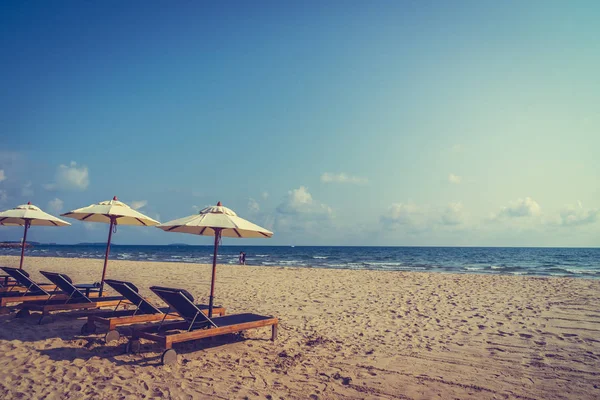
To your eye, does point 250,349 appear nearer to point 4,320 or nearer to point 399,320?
point 399,320

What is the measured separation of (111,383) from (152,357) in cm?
99

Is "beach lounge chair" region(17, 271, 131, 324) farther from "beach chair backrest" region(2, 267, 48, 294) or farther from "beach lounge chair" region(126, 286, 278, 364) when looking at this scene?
"beach lounge chair" region(126, 286, 278, 364)

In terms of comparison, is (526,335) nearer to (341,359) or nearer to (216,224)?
(341,359)

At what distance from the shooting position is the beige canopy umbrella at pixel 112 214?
774 cm

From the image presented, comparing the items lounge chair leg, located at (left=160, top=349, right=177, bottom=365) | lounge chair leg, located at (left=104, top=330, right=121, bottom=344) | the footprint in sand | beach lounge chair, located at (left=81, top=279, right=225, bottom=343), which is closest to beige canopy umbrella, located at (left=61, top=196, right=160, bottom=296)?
beach lounge chair, located at (left=81, top=279, right=225, bottom=343)

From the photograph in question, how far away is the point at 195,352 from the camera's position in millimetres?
5555

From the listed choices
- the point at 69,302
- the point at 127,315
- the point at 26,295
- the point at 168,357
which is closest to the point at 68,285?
the point at 69,302

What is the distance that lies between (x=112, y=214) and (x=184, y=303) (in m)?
3.29

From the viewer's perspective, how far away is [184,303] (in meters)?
5.42

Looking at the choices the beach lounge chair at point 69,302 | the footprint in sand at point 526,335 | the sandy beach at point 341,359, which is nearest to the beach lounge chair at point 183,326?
the sandy beach at point 341,359

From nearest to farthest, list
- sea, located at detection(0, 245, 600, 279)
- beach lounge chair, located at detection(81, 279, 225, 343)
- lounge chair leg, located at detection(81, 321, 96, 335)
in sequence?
1. beach lounge chair, located at detection(81, 279, 225, 343)
2. lounge chair leg, located at detection(81, 321, 96, 335)
3. sea, located at detection(0, 245, 600, 279)

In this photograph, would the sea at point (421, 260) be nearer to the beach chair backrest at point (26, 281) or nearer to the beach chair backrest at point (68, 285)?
the beach chair backrest at point (26, 281)

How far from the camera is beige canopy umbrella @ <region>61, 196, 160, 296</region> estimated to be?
7.74m

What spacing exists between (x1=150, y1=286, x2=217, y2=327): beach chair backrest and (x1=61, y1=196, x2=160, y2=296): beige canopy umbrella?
299cm
